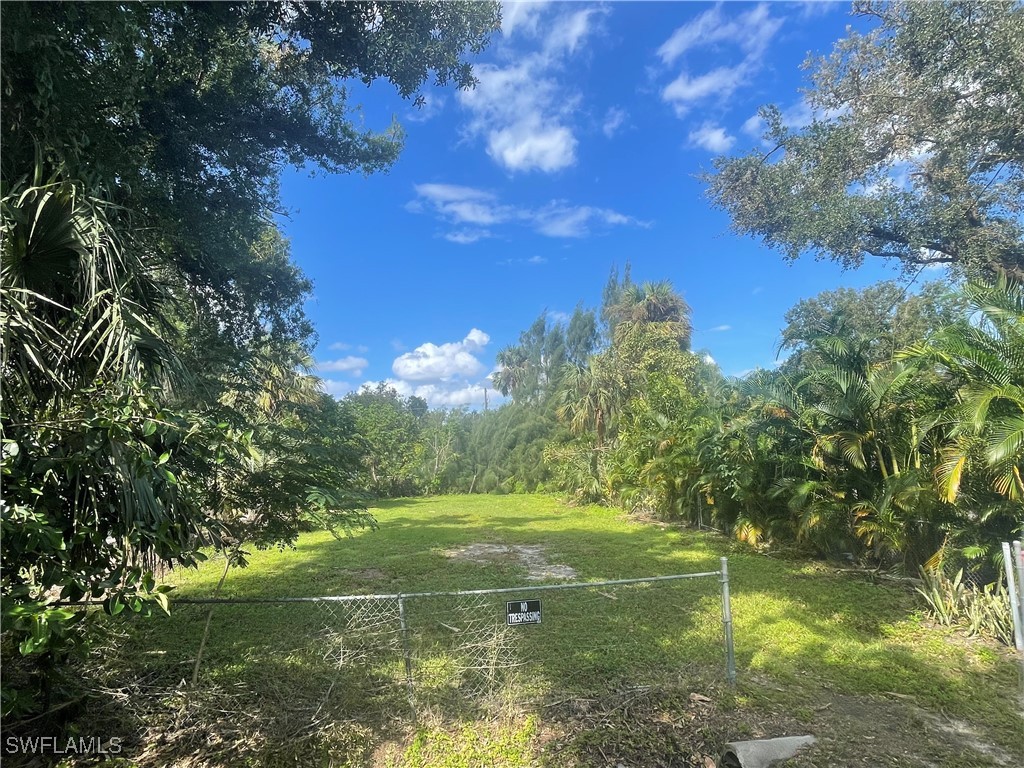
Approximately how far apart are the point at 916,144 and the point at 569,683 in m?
12.2

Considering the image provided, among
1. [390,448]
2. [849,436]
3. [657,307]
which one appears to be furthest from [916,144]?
[390,448]

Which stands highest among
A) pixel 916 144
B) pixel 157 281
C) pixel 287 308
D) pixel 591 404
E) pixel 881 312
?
pixel 916 144

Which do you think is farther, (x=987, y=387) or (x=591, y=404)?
(x=591, y=404)

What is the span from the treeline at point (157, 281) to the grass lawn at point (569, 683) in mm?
1012

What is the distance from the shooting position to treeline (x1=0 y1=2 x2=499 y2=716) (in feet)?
7.70

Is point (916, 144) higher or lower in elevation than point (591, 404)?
higher

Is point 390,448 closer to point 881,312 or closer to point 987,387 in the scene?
point 881,312

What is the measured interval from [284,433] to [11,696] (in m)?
2.55

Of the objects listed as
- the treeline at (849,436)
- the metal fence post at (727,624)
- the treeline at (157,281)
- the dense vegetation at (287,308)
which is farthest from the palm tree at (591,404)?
the metal fence post at (727,624)

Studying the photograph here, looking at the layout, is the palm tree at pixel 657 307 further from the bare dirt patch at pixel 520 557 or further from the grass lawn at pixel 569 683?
the grass lawn at pixel 569 683

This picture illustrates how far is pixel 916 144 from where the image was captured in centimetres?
1007

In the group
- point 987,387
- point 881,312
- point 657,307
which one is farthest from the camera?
point 657,307

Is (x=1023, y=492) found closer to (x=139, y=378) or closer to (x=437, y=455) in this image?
(x=139, y=378)

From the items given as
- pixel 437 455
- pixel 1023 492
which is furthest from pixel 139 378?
pixel 437 455
